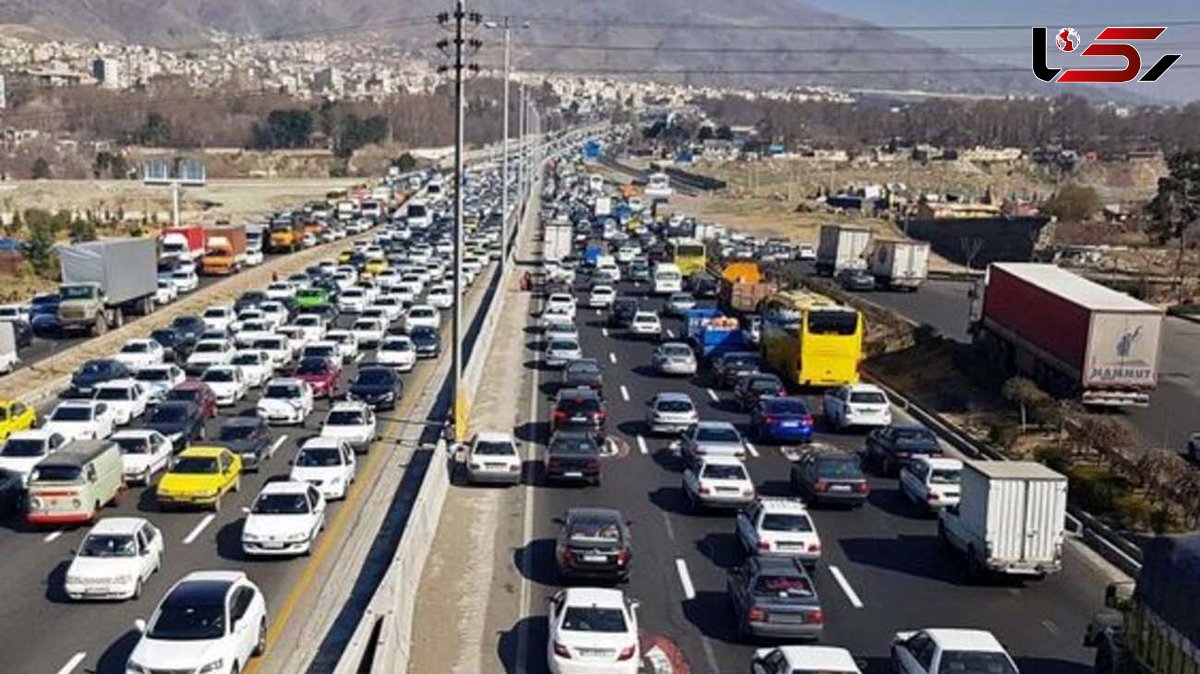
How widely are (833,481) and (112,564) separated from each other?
48.9 ft

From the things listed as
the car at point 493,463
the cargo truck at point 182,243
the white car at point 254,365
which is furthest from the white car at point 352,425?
the cargo truck at point 182,243

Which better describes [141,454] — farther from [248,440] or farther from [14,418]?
[14,418]

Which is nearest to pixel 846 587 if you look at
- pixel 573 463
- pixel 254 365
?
pixel 573 463

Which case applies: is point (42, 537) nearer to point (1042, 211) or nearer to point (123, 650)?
point (123, 650)

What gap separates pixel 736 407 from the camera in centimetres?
4100

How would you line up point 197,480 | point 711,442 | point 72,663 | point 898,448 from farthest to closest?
point 898,448
point 711,442
point 197,480
point 72,663

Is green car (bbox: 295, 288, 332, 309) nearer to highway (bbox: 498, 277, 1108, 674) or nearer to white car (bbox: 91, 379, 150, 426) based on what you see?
white car (bbox: 91, 379, 150, 426)

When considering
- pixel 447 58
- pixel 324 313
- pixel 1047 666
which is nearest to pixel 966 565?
pixel 1047 666

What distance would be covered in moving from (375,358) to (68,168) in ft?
529

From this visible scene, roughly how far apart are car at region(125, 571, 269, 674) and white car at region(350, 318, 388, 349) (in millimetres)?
31875

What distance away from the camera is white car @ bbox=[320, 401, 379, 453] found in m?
32.8

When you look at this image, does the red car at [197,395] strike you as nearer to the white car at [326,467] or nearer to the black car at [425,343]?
the white car at [326,467]

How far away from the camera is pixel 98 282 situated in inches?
2117

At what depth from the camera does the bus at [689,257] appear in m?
78.8
